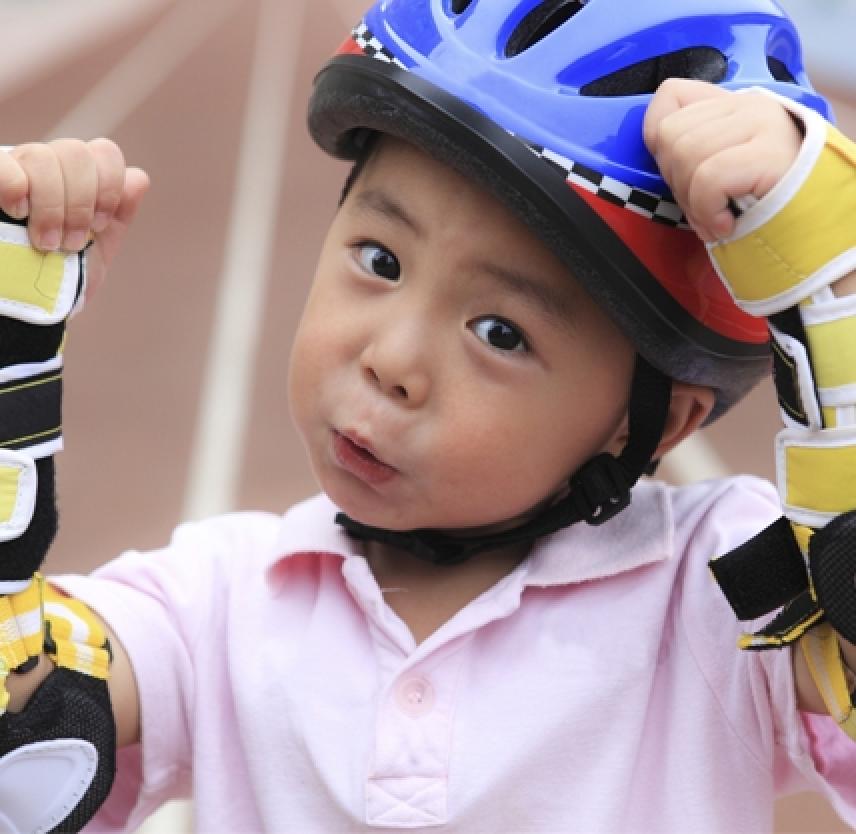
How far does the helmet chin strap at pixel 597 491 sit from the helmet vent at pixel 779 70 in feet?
1.60

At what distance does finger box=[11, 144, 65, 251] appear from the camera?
2090mm

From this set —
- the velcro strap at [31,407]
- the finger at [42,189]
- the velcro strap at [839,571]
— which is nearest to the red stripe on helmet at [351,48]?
the finger at [42,189]

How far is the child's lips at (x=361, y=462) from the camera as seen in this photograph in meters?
2.33

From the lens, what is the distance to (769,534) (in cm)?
210

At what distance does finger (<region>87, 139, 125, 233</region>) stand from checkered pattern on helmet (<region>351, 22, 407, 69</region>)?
1.46 ft

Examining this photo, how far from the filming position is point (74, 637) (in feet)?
7.66

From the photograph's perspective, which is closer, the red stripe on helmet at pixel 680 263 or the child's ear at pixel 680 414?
the red stripe on helmet at pixel 680 263

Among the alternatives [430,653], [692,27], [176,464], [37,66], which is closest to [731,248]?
[692,27]

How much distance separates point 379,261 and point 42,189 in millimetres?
509

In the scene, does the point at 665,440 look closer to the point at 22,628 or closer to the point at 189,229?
the point at 22,628

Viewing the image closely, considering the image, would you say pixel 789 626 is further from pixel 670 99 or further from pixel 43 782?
pixel 43 782

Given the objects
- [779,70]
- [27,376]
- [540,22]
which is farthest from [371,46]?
[27,376]

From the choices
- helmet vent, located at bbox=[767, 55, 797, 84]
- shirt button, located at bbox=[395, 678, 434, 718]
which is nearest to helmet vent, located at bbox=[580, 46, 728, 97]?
helmet vent, located at bbox=[767, 55, 797, 84]

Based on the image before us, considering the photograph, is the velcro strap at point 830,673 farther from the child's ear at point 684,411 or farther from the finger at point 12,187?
the finger at point 12,187
